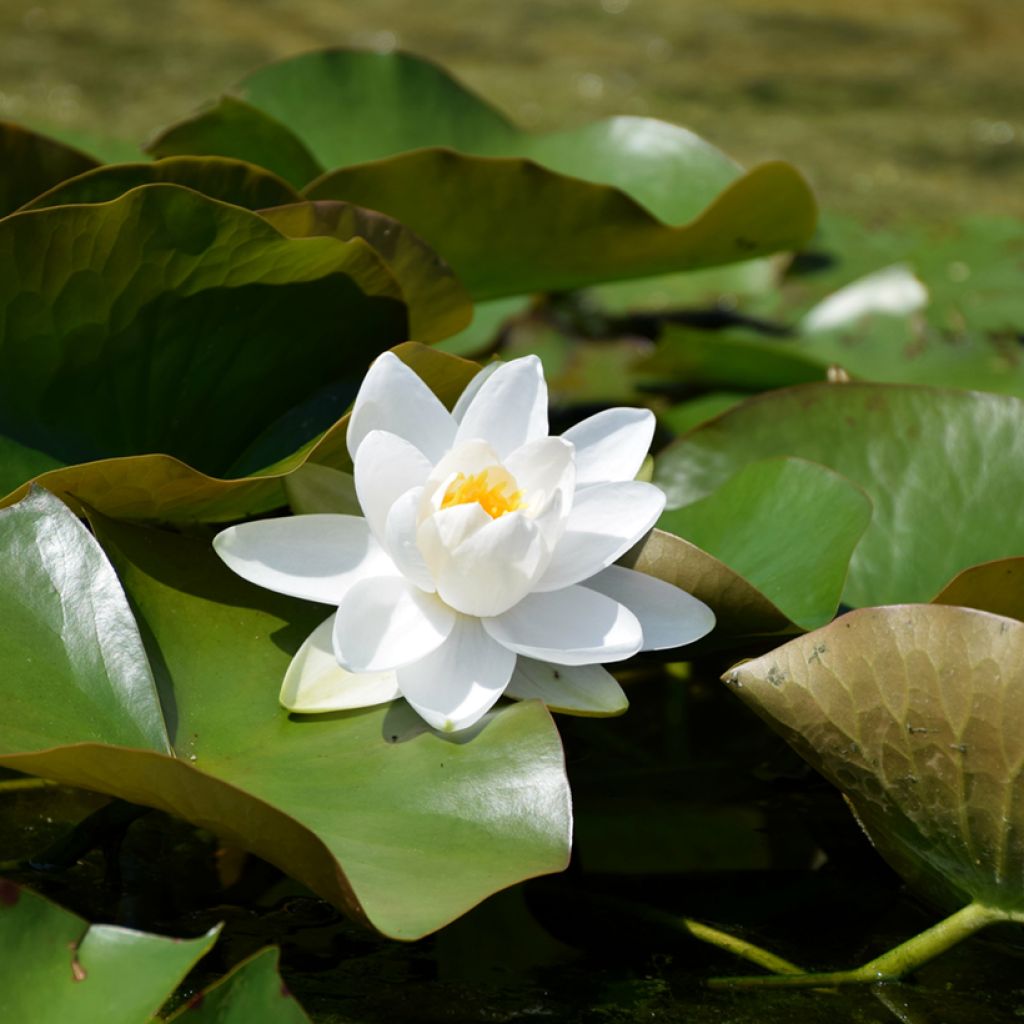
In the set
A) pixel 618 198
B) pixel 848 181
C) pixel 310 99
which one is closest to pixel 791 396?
pixel 618 198

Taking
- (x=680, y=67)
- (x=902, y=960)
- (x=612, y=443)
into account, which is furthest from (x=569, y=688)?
(x=680, y=67)

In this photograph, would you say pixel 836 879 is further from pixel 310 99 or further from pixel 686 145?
pixel 310 99

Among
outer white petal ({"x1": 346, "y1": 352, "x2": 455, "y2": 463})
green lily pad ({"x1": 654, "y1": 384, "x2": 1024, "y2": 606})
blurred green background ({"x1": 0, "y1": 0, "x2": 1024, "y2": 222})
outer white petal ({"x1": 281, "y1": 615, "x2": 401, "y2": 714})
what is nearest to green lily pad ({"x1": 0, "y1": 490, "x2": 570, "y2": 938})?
outer white petal ({"x1": 281, "y1": 615, "x2": 401, "y2": 714})

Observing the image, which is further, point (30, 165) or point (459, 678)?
point (30, 165)

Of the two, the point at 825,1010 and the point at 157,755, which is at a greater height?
the point at 157,755

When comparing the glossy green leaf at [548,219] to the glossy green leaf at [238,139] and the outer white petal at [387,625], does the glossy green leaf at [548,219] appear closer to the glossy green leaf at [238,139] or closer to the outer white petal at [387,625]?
the glossy green leaf at [238,139]

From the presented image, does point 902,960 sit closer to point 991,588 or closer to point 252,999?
point 991,588

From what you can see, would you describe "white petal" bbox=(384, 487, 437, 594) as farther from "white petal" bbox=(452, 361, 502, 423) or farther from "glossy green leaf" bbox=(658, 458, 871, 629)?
"glossy green leaf" bbox=(658, 458, 871, 629)

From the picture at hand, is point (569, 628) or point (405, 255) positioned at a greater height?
point (405, 255)
